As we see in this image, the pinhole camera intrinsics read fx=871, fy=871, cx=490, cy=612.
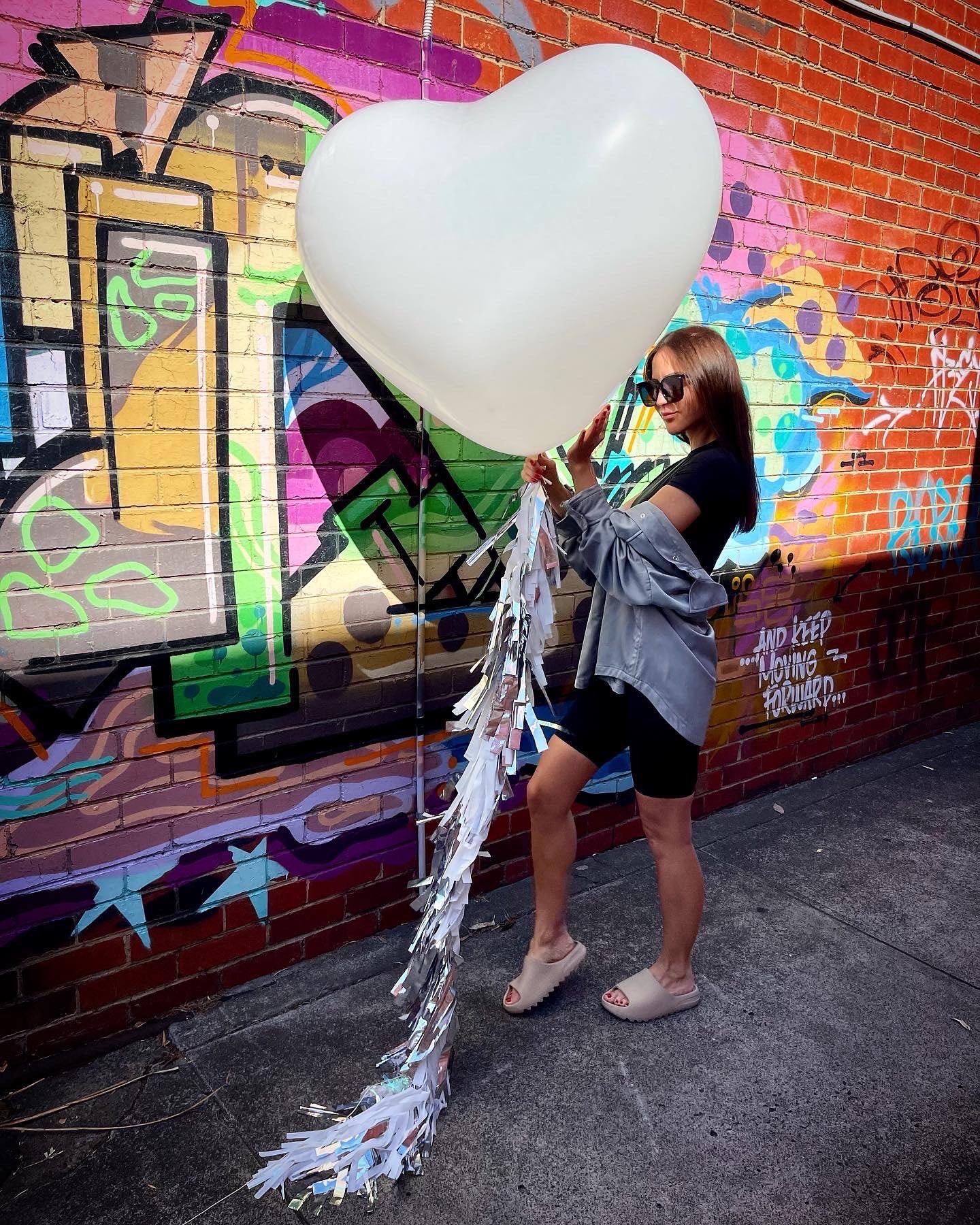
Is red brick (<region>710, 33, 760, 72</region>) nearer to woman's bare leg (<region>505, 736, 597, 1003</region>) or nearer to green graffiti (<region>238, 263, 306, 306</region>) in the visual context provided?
green graffiti (<region>238, 263, 306, 306</region>)

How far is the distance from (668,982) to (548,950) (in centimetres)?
33

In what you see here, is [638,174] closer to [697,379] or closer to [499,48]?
[697,379]

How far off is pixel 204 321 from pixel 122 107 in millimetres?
462

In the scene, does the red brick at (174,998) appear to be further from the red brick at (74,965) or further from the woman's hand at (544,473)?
the woman's hand at (544,473)

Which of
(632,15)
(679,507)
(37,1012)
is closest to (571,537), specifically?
(679,507)

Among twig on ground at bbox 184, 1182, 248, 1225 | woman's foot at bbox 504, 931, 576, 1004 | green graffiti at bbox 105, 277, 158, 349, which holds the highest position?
green graffiti at bbox 105, 277, 158, 349

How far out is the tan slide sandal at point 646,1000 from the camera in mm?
2246

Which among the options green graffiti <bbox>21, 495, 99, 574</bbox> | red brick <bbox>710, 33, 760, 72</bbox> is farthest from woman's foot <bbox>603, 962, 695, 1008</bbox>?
red brick <bbox>710, 33, 760, 72</bbox>

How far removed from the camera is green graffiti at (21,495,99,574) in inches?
74.9

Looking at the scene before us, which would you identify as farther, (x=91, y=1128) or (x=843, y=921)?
(x=843, y=921)

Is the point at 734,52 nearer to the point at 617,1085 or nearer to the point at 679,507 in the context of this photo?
the point at 679,507

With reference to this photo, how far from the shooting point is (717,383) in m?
2.10

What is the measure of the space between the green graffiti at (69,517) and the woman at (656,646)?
1.01 m

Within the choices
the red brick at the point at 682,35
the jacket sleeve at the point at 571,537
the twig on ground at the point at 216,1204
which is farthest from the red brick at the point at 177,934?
the red brick at the point at 682,35
